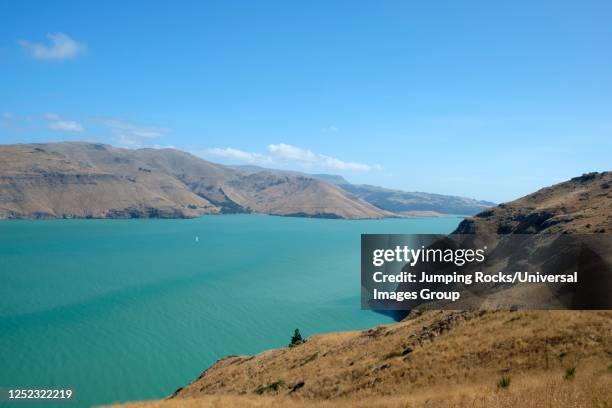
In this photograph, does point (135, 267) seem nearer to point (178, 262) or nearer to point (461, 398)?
point (178, 262)

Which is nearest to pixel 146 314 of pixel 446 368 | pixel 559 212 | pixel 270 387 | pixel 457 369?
pixel 270 387

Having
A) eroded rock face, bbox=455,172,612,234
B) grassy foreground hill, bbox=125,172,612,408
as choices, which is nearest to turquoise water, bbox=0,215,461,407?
grassy foreground hill, bbox=125,172,612,408

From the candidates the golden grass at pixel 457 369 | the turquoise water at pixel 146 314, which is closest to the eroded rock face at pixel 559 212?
the turquoise water at pixel 146 314

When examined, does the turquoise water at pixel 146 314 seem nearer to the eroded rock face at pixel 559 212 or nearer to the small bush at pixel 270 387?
the small bush at pixel 270 387

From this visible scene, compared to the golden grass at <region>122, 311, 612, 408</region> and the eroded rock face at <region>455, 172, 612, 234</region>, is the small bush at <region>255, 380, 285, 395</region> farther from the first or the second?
the eroded rock face at <region>455, 172, 612, 234</region>

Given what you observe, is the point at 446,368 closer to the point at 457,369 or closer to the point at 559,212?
the point at 457,369
